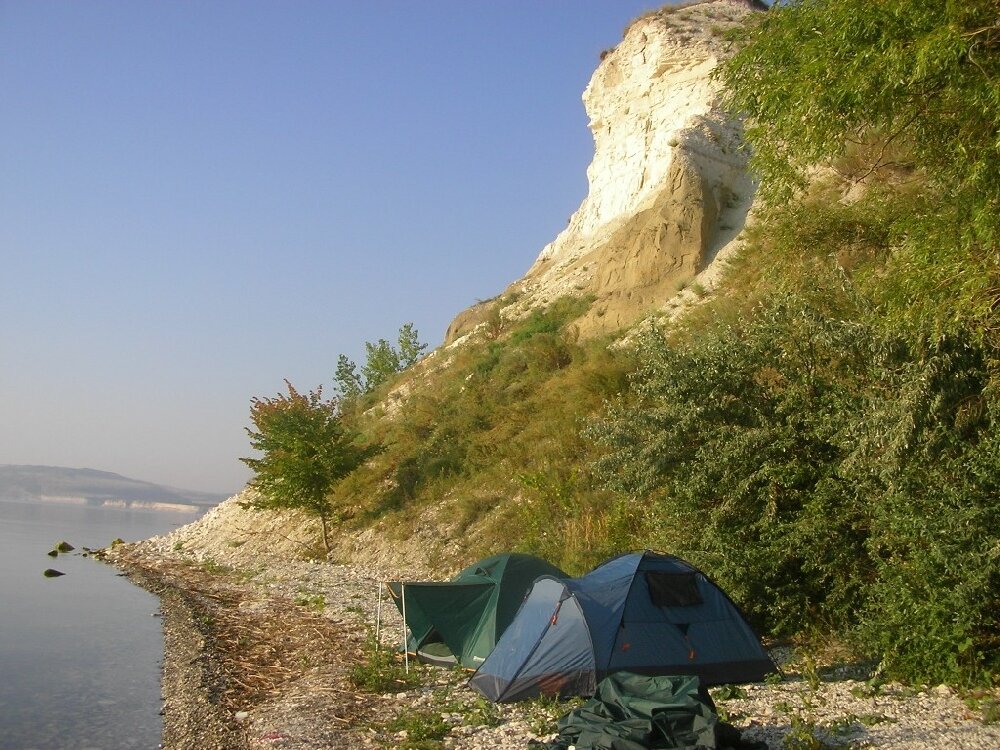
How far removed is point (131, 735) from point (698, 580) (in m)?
7.20

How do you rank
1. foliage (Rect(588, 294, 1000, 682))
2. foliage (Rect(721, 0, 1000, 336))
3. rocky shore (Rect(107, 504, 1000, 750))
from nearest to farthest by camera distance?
foliage (Rect(721, 0, 1000, 336)), rocky shore (Rect(107, 504, 1000, 750)), foliage (Rect(588, 294, 1000, 682))

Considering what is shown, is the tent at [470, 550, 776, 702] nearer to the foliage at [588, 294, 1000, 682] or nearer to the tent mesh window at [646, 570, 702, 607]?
the tent mesh window at [646, 570, 702, 607]

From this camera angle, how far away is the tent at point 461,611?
12.0 metres

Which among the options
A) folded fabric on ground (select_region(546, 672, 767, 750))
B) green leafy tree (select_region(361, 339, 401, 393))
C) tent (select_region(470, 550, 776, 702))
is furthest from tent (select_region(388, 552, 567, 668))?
green leafy tree (select_region(361, 339, 401, 393))

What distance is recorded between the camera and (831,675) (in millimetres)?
10406

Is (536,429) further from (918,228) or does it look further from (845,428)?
(918,228)

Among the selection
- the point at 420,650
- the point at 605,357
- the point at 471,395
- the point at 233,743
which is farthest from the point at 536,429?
the point at 233,743

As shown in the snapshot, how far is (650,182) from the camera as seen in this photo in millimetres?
35125

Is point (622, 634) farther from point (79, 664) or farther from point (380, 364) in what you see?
point (380, 364)

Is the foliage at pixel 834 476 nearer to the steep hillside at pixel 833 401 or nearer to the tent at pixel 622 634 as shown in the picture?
the steep hillside at pixel 833 401

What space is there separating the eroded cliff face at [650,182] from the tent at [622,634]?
17.1m

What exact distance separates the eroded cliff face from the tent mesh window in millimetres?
16954

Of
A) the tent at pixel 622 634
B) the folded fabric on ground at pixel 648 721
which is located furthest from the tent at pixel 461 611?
the folded fabric on ground at pixel 648 721

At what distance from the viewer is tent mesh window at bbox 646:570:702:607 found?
10453 mm
